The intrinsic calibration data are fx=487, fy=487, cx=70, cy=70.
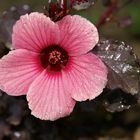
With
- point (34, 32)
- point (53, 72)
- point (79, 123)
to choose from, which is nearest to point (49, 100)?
point (53, 72)

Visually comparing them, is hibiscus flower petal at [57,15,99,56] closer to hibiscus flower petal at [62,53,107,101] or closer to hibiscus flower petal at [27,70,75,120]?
hibiscus flower petal at [62,53,107,101]

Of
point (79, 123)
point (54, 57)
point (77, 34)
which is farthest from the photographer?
point (79, 123)

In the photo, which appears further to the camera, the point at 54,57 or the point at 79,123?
the point at 79,123

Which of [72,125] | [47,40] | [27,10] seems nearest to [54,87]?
[47,40]

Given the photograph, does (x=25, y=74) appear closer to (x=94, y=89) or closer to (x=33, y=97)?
(x=33, y=97)

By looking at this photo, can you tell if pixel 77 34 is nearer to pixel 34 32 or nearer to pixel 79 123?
pixel 34 32

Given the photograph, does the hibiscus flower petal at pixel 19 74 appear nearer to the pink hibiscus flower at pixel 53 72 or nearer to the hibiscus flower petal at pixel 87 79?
the pink hibiscus flower at pixel 53 72

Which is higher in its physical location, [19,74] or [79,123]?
[19,74]

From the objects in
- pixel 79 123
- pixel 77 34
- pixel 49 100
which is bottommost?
pixel 79 123
